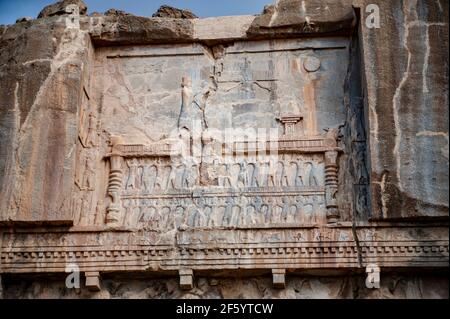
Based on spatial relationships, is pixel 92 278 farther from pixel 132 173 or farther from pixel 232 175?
pixel 232 175

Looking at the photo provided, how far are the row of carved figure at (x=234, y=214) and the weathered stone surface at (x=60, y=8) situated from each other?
9.20 feet

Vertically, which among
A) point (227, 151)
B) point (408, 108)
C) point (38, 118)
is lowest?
point (227, 151)

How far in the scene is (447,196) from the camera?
356 inches

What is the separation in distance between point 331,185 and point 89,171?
2.76m

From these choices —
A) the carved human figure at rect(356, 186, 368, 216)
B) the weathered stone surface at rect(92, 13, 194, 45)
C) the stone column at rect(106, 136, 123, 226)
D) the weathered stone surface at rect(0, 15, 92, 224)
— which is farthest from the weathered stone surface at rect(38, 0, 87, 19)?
the carved human figure at rect(356, 186, 368, 216)

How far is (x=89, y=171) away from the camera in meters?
10.1

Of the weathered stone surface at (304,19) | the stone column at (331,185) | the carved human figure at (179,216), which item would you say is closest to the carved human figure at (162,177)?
the carved human figure at (179,216)

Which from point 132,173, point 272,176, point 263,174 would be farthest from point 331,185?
point 132,173

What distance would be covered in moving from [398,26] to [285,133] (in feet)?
5.77

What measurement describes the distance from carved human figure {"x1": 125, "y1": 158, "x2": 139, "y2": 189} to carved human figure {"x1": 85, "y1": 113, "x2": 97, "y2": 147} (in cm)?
51

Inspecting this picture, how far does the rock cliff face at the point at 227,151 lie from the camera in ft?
30.0

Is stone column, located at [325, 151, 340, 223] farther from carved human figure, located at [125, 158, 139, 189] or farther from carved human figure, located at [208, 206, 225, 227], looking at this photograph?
carved human figure, located at [125, 158, 139, 189]
